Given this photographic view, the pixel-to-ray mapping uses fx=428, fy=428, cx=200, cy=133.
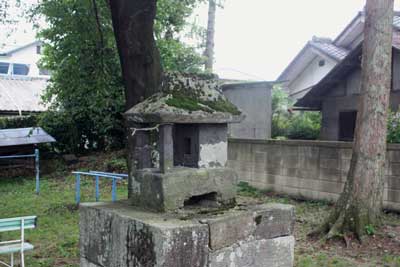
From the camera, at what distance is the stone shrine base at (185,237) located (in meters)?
2.81

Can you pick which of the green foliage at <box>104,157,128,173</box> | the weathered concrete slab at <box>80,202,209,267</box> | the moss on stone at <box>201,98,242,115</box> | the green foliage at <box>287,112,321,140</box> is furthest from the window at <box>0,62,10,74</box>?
the moss on stone at <box>201,98,242,115</box>

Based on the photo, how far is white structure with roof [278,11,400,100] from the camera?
54.4ft

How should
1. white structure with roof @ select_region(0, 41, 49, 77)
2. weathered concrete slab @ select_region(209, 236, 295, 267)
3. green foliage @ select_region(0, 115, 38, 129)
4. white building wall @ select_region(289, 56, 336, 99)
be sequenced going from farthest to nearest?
white structure with roof @ select_region(0, 41, 49, 77) < white building wall @ select_region(289, 56, 336, 99) < green foliage @ select_region(0, 115, 38, 129) < weathered concrete slab @ select_region(209, 236, 295, 267)

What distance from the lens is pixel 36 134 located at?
1352cm

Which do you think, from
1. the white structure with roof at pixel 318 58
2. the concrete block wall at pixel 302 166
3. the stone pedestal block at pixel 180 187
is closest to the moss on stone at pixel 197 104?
the stone pedestal block at pixel 180 187

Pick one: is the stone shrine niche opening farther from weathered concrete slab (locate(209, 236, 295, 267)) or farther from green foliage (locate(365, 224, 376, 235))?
green foliage (locate(365, 224, 376, 235))

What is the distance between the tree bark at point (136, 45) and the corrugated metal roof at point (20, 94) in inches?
456

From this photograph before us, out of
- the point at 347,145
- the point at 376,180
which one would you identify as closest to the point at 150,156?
the point at 376,180

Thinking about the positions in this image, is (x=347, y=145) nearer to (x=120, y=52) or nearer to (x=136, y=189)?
(x=120, y=52)

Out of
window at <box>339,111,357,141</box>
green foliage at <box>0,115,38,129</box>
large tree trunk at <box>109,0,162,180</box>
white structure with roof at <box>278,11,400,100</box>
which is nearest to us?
large tree trunk at <box>109,0,162,180</box>

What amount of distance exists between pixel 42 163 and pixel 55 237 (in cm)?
857

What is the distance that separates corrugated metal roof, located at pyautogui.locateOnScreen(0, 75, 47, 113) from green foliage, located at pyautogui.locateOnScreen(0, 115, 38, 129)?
0.69 metres

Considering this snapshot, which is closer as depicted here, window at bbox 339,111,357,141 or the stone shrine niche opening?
the stone shrine niche opening

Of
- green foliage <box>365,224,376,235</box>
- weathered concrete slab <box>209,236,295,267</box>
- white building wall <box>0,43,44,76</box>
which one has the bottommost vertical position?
green foliage <box>365,224,376,235</box>
